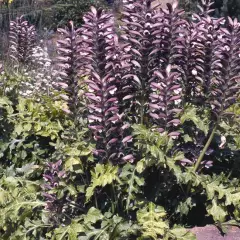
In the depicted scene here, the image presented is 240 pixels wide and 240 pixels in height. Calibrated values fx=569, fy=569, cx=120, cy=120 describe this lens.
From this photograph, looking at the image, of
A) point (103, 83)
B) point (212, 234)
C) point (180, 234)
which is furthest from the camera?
point (212, 234)

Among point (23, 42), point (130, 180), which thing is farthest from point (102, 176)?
point (23, 42)

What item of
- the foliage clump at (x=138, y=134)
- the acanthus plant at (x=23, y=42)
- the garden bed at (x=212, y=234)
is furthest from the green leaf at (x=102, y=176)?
the acanthus plant at (x=23, y=42)

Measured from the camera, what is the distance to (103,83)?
3.61 meters

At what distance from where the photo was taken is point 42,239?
4.04m

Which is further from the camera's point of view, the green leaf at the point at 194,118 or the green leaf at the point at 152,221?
the green leaf at the point at 194,118

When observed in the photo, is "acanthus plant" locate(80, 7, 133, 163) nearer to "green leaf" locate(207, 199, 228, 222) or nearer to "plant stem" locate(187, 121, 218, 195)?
"plant stem" locate(187, 121, 218, 195)

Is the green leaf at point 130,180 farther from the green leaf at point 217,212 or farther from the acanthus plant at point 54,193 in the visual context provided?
the green leaf at point 217,212

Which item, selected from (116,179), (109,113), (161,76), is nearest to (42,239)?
(116,179)

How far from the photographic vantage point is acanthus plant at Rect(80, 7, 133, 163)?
3.64 m

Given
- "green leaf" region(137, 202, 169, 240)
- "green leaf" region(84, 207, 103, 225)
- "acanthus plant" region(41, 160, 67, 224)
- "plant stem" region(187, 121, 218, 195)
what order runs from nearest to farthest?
"green leaf" region(137, 202, 169, 240) → "green leaf" region(84, 207, 103, 225) → "acanthus plant" region(41, 160, 67, 224) → "plant stem" region(187, 121, 218, 195)

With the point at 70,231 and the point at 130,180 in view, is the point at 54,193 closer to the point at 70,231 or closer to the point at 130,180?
the point at 70,231

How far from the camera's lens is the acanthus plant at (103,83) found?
364cm

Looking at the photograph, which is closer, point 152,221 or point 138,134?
point 152,221

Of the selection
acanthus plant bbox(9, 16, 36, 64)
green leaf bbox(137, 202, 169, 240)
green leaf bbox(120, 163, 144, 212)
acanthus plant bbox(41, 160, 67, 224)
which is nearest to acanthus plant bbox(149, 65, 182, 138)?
green leaf bbox(120, 163, 144, 212)
